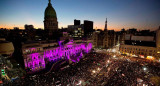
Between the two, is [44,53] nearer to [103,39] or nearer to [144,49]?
[103,39]

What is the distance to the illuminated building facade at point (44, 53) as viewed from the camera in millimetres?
35375

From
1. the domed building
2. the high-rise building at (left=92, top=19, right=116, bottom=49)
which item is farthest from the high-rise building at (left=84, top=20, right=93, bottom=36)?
the domed building

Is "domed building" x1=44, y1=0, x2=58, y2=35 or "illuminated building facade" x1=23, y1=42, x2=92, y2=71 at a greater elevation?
"domed building" x1=44, y1=0, x2=58, y2=35

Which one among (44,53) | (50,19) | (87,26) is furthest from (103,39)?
(44,53)

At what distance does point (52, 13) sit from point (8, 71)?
54439 millimetres

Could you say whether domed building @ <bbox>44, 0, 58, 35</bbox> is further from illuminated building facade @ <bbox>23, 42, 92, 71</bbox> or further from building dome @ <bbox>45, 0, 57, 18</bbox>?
illuminated building facade @ <bbox>23, 42, 92, 71</bbox>

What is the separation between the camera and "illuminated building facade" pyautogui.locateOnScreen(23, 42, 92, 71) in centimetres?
3538

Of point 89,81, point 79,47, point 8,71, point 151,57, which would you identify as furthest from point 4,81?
point 151,57

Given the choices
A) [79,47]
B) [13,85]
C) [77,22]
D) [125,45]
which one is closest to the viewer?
[13,85]

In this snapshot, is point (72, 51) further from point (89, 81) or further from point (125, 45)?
point (125, 45)

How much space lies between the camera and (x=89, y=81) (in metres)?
26.2

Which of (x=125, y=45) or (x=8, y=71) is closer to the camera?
(x=8, y=71)

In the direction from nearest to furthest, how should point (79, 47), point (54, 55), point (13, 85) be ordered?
point (13, 85) → point (54, 55) → point (79, 47)

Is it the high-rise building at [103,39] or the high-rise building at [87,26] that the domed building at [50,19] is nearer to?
the high-rise building at [103,39]
